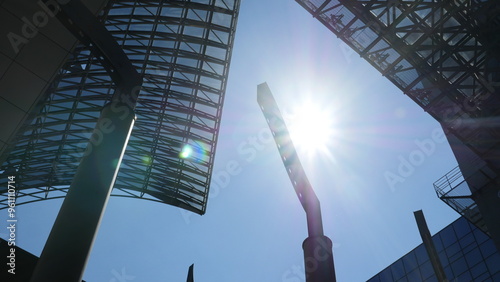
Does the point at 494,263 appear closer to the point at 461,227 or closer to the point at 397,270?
the point at 461,227

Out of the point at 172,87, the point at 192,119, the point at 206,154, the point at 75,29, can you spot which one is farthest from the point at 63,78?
the point at 75,29

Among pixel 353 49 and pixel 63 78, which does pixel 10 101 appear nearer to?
pixel 353 49

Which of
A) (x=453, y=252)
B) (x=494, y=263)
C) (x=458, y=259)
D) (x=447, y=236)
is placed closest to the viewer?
(x=494, y=263)

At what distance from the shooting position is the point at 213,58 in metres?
24.2

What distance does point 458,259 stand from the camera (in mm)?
31766

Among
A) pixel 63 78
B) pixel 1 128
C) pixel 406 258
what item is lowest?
pixel 1 128

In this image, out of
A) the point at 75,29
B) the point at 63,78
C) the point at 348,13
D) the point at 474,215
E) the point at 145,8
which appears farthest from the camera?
the point at 63,78

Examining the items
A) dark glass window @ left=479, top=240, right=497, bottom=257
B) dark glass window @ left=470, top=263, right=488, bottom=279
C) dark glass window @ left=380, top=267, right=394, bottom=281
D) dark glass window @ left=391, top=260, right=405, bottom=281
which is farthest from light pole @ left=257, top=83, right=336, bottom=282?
dark glass window @ left=380, top=267, right=394, bottom=281

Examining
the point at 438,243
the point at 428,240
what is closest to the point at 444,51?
the point at 428,240

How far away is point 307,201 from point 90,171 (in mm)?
4229

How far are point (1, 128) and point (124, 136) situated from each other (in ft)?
12.2

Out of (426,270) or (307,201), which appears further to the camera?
(426,270)

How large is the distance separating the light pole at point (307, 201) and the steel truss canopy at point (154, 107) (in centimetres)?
1727

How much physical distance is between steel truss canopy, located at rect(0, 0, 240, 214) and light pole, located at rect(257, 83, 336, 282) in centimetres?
1727
